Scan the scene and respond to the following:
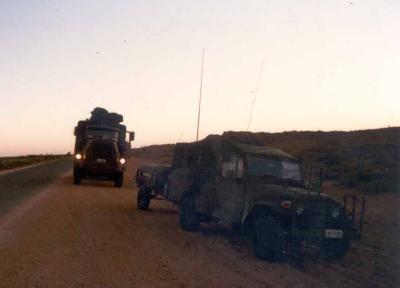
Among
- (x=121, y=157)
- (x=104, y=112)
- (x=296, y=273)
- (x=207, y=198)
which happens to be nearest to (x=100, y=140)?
(x=121, y=157)

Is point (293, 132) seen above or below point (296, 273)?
above

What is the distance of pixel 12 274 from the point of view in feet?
28.0

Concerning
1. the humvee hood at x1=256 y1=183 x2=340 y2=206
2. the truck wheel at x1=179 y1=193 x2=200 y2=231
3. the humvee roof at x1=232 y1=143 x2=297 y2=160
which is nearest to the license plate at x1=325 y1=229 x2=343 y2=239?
the humvee hood at x1=256 y1=183 x2=340 y2=206

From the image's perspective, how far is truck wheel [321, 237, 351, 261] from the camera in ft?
37.1

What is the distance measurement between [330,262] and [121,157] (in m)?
19.1

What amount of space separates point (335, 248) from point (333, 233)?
0.54 meters

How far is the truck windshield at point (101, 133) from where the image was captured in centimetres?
3009

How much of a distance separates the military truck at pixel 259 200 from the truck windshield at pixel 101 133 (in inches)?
586

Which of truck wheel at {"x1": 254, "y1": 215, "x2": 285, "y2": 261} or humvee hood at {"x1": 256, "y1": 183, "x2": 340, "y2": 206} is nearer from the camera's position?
truck wheel at {"x1": 254, "y1": 215, "x2": 285, "y2": 261}

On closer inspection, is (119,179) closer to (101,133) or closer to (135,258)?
(101,133)

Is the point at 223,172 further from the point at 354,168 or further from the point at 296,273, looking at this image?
the point at 354,168

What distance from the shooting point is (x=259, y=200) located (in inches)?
441

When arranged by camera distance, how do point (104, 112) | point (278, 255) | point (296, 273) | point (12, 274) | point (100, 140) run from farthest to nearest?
point (104, 112) → point (100, 140) → point (278, 255) → point (296, 273) → point (12, 274)

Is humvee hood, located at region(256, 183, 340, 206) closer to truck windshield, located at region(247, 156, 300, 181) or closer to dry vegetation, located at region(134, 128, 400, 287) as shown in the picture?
truck windshield, located at region(247, 156, 300, 181)
